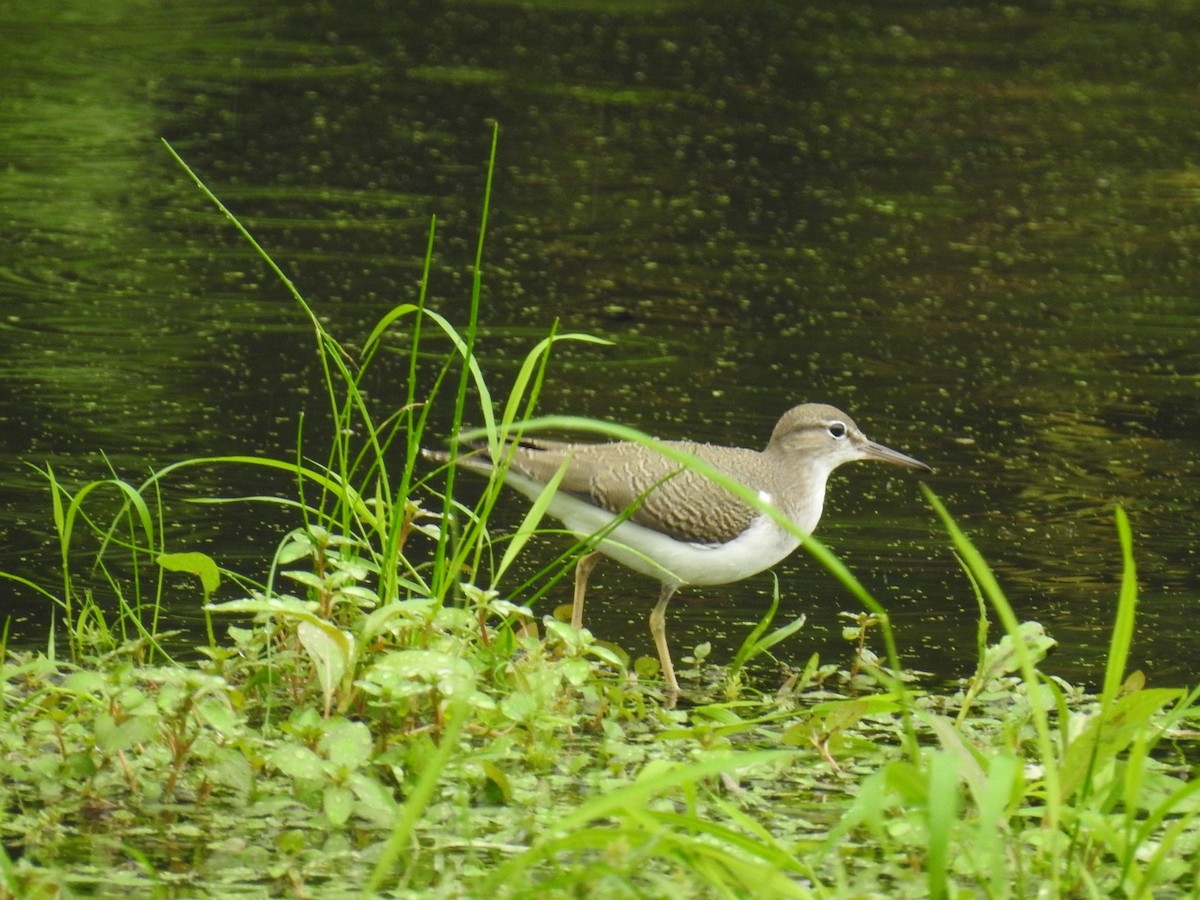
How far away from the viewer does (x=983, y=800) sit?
11.4 ft

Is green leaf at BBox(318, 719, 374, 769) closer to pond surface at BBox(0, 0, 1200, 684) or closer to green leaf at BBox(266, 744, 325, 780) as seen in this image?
green leaf at BBox(266, 744, 325, 780)

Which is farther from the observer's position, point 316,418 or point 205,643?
point 316,418

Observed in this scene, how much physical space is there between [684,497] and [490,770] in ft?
5.58

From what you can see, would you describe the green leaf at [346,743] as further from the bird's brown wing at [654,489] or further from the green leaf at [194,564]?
the bird's brown wing at [654,489]

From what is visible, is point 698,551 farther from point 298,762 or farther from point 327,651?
point 298,762

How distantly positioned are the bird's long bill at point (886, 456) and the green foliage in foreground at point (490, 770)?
1.22m

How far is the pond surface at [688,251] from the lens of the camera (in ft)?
23.3

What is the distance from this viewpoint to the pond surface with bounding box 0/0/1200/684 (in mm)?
7105

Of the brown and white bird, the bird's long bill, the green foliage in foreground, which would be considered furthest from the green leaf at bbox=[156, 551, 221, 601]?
the bird's long bill

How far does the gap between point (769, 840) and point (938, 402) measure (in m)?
5.19

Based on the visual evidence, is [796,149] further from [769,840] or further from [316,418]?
[769,840]

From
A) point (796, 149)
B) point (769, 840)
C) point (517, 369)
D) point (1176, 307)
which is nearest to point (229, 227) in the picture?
point (517, 369)

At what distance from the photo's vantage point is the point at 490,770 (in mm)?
4414

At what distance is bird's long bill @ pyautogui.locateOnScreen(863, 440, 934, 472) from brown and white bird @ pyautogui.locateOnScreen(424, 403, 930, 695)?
0.13 meters
